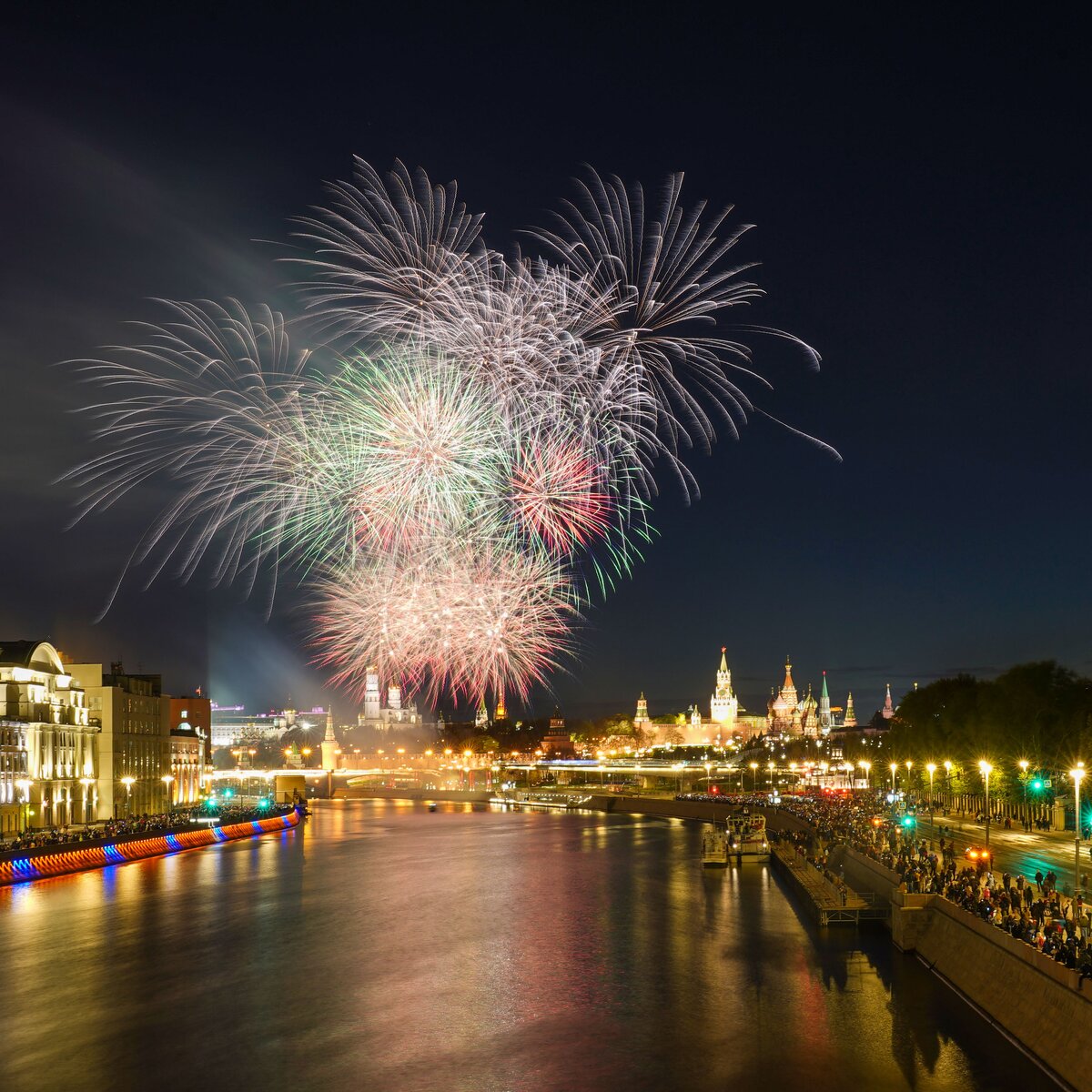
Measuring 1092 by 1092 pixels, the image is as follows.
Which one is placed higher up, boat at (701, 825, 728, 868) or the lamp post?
the lamp post

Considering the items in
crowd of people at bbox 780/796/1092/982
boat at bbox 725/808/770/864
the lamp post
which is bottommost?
boat at bbox 725/808/770/864

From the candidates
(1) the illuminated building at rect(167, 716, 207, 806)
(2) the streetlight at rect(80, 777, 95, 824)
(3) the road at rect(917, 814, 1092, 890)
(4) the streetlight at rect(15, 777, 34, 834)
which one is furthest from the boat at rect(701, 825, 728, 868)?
(1) the illuminated building at rect(167, 716, 207, 806)

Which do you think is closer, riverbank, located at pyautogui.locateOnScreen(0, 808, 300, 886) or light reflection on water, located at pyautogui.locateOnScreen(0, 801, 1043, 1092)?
light reflection on water, located at pyautogui.locateOnScreen(0, 801, 1043, 1092)

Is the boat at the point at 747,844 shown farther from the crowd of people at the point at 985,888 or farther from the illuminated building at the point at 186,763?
the illuminated building at the point at 186,763

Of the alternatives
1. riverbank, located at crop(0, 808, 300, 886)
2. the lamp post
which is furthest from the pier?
→ the lamp post

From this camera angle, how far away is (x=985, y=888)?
33062mm

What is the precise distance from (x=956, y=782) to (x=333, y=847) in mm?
38956

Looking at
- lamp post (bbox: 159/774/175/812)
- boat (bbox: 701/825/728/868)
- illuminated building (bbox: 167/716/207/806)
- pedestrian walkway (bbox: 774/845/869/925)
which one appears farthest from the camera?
illuminated building (bbox: 167/716/207/806)

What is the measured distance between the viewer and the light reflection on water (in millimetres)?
25469

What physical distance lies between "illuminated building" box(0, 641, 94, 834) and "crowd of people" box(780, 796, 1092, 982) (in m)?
42.6

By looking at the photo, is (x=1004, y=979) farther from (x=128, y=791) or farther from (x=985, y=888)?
(x=128, y=791)

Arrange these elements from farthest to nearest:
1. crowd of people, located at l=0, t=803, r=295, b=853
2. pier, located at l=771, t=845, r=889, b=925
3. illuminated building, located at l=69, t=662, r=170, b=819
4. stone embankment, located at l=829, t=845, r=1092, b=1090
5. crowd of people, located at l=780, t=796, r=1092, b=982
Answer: illuminated building, located at l=69, t=662, r=170, b=819 < crowd of people, located at l=0, t=803, r=295, b=853 < pier, located at l=771, t=845, r=889, b=925 < crowd of people, located at l=780, t=796, r=1092, b=982 < stone embankment, located at l=829, t=845, r=1092, b=1090

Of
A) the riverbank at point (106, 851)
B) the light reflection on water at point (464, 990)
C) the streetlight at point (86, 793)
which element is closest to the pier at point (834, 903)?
the light reflection on water at point (464, 990)

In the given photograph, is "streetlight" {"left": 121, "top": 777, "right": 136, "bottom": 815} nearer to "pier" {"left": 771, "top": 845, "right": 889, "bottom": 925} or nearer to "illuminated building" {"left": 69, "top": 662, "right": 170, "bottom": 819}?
"illuminated building" {"left": 69, "top": 662, "right": 170, "bottom": 819}
